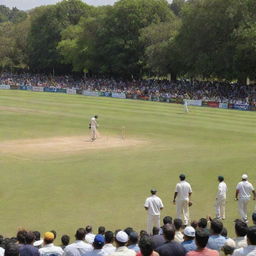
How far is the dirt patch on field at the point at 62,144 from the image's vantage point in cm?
2831

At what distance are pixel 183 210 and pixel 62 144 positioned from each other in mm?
15783

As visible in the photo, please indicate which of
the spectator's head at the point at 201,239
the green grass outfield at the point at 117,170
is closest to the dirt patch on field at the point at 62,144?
the green grass outfield at the point at 117,170

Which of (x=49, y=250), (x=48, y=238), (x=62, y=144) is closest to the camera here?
(x=49, y=250)

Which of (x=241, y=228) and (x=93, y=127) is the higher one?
(x=241, y=228)

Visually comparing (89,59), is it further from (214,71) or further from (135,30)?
(214,71)

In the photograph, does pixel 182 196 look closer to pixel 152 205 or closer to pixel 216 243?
pixel 152 205

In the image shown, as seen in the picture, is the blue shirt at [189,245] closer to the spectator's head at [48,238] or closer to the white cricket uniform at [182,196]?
the spectator's head at [48,238]

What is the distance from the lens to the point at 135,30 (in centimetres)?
Answer: 8606

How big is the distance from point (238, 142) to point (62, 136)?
A: 1188cm

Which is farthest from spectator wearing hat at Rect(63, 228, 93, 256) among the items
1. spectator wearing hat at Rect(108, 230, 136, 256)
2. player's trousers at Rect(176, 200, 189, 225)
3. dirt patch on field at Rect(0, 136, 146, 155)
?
dirt patch on field at Rect(0, 136, 146, 155)

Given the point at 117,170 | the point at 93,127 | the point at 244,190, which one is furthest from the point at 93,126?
the point at 244,190

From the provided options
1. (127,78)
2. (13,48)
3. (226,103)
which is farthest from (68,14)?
(226,103)

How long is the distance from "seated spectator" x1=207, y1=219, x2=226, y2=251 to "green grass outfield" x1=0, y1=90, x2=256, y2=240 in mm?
5699

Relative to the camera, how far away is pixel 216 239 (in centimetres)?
966
